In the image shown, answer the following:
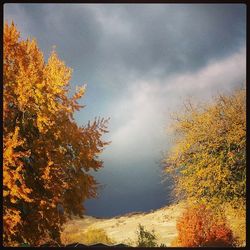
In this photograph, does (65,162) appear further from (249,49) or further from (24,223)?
(249,49)

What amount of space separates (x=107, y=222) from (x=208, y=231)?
1.76 meters

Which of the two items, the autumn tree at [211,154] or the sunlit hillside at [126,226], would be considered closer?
the sunlit hillside at [126,226]

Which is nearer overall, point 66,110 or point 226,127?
point 66,110

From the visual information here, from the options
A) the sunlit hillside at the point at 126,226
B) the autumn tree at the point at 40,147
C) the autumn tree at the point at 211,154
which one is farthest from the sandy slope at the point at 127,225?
the autumn tree at the point at 211,154

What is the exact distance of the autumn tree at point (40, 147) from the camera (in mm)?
9352

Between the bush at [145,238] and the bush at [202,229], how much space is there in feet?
1.19

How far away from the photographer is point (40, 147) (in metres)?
9.62

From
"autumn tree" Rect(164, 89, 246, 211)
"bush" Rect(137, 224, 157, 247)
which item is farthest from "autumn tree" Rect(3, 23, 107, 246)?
"autumn tree" Rect(164, 89, 246, 211)

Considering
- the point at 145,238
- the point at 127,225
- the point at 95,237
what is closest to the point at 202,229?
the point at 145,238

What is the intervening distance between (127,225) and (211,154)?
6.77 feet

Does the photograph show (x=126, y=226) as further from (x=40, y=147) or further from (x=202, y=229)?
(x=40, y=147)

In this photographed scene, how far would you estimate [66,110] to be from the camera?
9.53 m

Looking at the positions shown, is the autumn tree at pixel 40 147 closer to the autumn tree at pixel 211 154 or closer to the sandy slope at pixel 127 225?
the sandy slope at pixel 127 225

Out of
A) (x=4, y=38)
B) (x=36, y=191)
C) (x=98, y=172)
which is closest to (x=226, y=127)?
(x=98, y=172)
